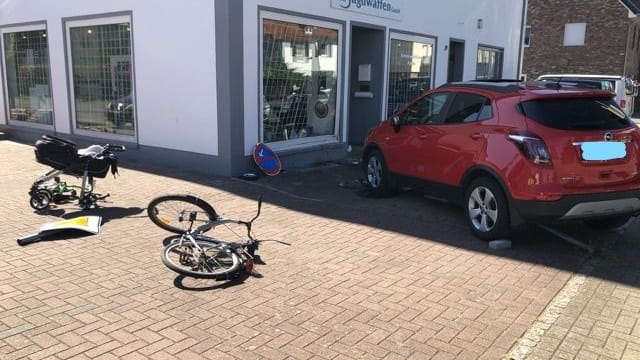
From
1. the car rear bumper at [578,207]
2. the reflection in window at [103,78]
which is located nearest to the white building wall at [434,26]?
the reflection in window at [103,78]

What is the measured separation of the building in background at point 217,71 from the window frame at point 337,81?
26mm

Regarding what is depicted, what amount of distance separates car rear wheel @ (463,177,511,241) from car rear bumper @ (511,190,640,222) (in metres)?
0.20

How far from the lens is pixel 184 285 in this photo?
4.64 metres

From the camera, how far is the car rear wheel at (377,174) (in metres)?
8.06

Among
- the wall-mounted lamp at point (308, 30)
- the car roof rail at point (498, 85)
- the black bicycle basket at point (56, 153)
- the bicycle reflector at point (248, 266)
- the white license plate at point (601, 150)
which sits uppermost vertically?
the wall-mounted lamp at point (308, 30)

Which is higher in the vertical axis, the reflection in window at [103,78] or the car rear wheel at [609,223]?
the reflection in window at [103,78]

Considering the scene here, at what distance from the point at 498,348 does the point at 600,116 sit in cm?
317

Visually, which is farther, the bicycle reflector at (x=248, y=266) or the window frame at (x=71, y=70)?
the window frame at (x=71, y=70)

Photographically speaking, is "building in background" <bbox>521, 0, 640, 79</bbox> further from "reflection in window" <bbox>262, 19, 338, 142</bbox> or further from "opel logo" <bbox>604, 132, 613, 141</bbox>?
"opel logo" <bbox>604, 132, 613, 141</bbox>

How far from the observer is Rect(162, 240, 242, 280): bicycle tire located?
466 centimetres

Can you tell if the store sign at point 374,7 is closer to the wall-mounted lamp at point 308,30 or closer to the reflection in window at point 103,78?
the wall-mounted lamp at point 308,30

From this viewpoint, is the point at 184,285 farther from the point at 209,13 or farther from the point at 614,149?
the point at 209,13

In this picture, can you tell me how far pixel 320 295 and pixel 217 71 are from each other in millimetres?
5253

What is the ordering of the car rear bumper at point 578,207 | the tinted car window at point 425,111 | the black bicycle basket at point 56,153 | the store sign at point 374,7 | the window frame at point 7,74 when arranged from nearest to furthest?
the car rear bumper at point 578,207
the black bicycle basket at point 56,153
the tinted car window at point 425,111
the store sign at point 374,7
the window frame at point 7,74
